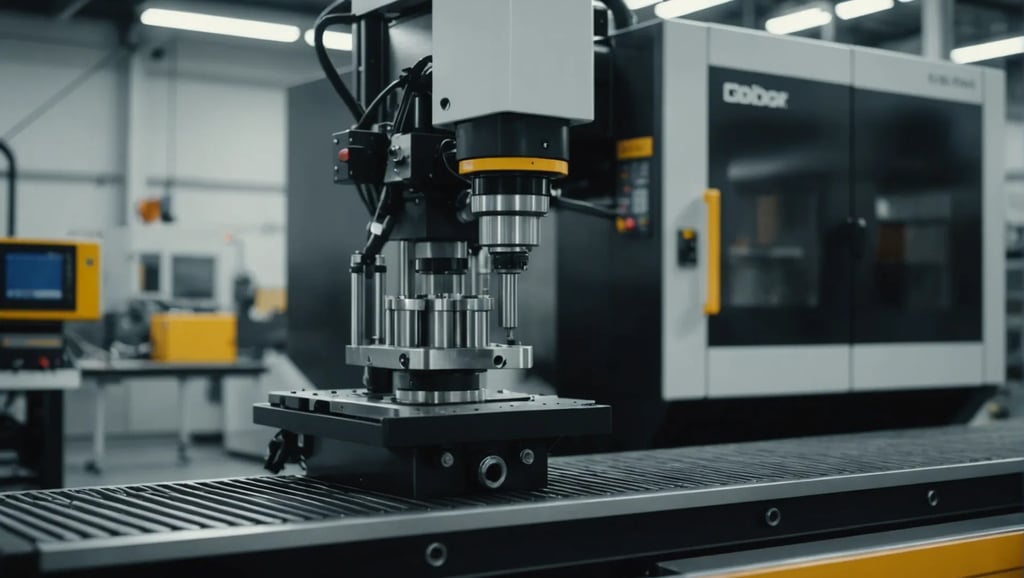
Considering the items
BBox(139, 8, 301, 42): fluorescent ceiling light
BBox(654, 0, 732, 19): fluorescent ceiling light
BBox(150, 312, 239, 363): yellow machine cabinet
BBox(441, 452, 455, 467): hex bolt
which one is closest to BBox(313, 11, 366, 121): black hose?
BBox(441, 452, 455, 467): hex bolt

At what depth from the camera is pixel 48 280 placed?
4.70 metres

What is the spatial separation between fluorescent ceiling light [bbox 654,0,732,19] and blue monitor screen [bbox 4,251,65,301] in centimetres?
418

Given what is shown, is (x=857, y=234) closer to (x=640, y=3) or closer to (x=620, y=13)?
(x=620, y=13)

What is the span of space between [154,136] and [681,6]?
5.26m

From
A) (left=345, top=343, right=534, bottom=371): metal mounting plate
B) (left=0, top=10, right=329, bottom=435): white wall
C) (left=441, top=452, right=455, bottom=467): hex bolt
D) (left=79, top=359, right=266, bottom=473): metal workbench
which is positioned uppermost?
(left=0, top=10, right=329, bottom=435): white wall

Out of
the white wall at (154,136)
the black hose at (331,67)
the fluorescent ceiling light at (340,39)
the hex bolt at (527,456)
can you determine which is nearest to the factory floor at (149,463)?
the white wall at (154,136)

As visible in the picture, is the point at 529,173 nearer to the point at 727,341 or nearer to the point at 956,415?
the point at 727,341

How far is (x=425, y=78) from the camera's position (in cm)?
167

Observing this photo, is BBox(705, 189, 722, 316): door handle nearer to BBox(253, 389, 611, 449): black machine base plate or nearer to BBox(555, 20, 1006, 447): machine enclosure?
BBox(555, 20, 1006, 447): machine enclosure

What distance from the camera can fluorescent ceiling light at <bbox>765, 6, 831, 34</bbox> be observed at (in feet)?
24.4

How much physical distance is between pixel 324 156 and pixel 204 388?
242 inches

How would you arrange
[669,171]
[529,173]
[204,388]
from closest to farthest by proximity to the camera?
[529,173]
[669,171]
[204,388]

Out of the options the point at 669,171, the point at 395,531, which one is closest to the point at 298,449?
the point at 395,531

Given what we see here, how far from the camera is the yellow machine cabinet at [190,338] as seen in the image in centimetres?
693
